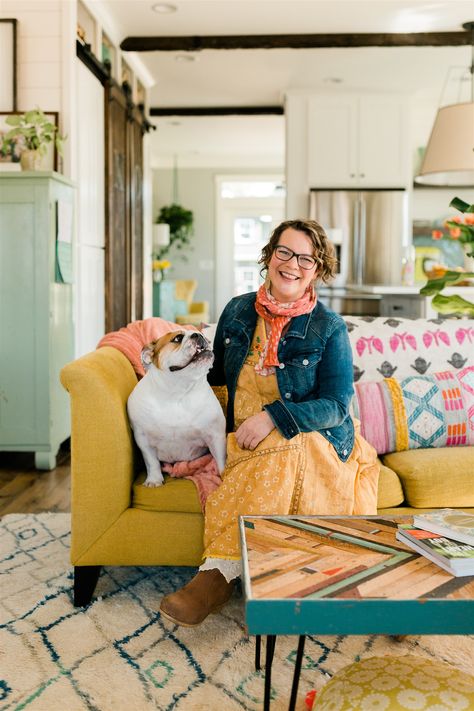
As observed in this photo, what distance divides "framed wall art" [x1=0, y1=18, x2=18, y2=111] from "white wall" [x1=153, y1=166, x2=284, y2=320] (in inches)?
281

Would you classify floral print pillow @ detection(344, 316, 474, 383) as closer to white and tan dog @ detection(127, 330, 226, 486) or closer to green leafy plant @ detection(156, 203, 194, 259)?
white and tan dog @ detection(127, 330, 226, 486)

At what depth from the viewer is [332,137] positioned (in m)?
6.75

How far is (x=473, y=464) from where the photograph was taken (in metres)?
2.25

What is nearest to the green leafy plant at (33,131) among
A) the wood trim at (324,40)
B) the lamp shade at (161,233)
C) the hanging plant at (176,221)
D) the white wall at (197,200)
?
the wood trim at (324,40)

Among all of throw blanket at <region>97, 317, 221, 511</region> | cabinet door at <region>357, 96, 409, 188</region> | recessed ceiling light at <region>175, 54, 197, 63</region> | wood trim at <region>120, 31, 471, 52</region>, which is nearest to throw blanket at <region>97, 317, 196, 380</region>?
throw blanket at <region>97, 317, 221, 511</region>

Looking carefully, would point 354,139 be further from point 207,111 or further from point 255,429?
point 255,429

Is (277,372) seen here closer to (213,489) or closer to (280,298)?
(280,298)

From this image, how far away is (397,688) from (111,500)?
1.01 metres

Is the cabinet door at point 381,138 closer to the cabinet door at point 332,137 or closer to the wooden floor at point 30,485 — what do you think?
the cabinet door at point 332,137

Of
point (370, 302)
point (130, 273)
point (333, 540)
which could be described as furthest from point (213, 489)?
point (370, 302)

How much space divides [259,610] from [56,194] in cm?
300

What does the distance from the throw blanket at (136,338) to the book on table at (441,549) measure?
1.22 metres

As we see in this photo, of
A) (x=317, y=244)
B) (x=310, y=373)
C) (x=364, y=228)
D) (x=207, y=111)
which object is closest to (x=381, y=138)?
(x=364, y=228)

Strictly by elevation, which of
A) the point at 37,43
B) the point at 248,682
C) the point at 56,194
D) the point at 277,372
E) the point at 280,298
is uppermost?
the point at 37,43
